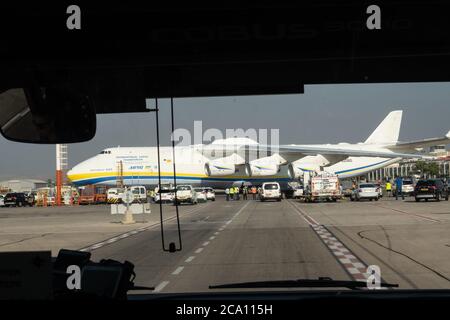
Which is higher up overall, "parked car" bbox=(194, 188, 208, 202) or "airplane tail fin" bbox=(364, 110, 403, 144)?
"airplane tail fin" bbox=(364, 110, 403, 144)

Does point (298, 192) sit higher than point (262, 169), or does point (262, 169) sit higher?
point (262, 169)

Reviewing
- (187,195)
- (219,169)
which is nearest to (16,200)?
(219,169)

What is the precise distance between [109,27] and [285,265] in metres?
9.36

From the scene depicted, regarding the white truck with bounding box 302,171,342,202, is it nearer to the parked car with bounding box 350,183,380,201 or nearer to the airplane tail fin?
the parked car with bounding box 350,183,380,201

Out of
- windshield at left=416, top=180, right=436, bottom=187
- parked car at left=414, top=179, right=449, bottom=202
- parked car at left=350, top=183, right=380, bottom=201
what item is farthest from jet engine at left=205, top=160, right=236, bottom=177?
parked car at left=414, top=179, right=449, bottom=202

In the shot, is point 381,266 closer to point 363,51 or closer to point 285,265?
point 285,265

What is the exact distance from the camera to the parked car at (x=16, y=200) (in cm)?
6781

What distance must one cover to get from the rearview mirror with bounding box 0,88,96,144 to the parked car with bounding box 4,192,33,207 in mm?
65820

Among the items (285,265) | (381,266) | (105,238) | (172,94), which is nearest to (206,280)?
(285,265)

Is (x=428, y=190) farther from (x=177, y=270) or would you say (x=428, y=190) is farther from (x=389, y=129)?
(x=389, y=129)

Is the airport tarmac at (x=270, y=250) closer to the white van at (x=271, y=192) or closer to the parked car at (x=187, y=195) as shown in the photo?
the parked car at (x=187, y=195)

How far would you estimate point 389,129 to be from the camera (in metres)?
5.62

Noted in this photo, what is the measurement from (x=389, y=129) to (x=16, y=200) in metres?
67.0

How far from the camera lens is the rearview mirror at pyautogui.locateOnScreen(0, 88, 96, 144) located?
4102 mm
